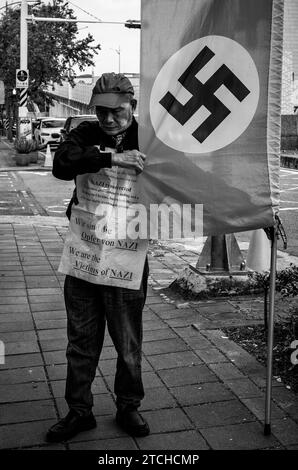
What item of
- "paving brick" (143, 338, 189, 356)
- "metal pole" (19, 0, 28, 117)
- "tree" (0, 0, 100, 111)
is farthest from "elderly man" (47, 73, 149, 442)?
"tree" (0, 0, 100, 111)

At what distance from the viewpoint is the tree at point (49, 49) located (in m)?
31.7

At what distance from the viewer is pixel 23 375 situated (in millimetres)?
4262

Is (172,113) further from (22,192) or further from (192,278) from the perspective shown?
(22,192)

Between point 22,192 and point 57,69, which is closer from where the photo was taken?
point 22,192

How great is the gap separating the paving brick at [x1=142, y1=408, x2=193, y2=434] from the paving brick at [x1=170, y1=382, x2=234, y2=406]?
0.15 m

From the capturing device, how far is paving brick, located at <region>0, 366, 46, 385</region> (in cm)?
417

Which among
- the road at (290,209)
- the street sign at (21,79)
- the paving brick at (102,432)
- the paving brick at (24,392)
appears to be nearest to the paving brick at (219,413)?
the paving brick at (102,432)

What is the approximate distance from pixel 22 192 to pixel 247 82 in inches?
533

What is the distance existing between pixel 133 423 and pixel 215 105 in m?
1.68

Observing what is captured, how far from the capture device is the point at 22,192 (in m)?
16.1

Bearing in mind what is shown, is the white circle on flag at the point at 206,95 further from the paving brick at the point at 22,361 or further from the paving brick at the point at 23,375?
the paving brick at the point at 22,361

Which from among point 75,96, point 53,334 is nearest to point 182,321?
point 53,334

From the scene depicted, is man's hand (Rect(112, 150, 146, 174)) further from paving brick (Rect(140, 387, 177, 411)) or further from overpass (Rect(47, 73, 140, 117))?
overpass (Rect(47, 73, 140, 117))
